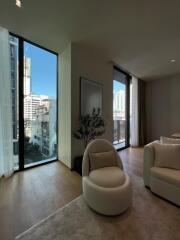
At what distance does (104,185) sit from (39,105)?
2.54 metres

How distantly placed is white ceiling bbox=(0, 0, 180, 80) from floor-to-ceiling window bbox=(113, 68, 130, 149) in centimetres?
151

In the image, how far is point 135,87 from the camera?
5578 mm

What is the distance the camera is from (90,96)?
11.9ft

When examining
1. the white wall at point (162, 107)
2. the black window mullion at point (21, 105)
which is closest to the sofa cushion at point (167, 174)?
the black window mullion at point (21, 105)

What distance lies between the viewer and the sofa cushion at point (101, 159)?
7.10 ft

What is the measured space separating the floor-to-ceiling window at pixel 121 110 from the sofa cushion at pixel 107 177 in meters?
3.13

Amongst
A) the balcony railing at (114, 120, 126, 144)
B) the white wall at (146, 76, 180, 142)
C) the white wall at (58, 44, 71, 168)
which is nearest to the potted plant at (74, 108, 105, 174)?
the white wall at (58, 44, 71, 168)

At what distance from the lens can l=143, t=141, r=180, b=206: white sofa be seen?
1985mm

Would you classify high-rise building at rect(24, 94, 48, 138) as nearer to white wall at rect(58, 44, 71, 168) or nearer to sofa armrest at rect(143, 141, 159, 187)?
white wall at rect(58, 44, 71, 168)

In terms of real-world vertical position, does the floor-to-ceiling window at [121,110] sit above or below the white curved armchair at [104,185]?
above

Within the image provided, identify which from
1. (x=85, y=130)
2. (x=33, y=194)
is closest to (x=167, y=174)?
(x=85, y=130)

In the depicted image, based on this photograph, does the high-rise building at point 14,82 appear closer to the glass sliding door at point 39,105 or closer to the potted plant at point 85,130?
the glass sliding door at point 39,105

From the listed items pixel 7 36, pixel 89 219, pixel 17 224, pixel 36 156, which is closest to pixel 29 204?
pixel 17 224

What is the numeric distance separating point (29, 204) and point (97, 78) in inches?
127
